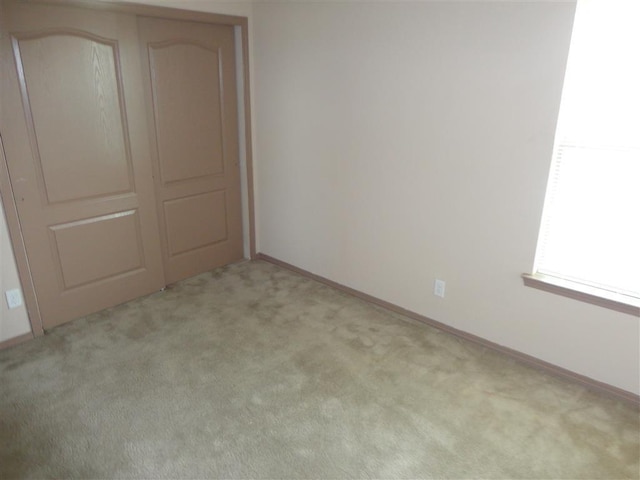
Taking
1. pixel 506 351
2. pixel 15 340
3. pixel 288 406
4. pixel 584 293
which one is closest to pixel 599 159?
pixel 584 293

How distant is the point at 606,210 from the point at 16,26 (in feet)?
10.8

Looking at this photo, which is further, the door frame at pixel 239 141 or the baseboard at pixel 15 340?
the baseboard at pixel 15 340

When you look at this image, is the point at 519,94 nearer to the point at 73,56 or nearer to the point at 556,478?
the point at 556,478

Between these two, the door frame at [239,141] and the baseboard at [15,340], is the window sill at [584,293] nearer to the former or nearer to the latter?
the door frame at [239,141]

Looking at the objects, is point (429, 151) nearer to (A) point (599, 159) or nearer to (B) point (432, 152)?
(B) point (432, 152)

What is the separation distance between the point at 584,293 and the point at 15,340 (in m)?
3.34

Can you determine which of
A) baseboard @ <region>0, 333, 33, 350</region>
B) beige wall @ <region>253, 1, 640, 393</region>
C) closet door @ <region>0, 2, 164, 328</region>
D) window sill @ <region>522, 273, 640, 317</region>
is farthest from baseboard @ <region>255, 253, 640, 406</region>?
baseboard @ <region>0, 333, 33, 350</region>

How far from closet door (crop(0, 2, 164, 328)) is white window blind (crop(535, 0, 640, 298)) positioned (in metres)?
2.63

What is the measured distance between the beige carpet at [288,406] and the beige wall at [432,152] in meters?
0.30

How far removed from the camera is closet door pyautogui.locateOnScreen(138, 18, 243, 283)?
313cm

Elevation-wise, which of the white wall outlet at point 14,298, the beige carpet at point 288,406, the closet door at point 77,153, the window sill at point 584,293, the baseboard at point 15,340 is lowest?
the beige carpet at point 288,406

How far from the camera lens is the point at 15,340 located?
2771 millimetres

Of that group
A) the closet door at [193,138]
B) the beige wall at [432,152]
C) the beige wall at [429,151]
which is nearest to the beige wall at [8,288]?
the beige wall at [429,151]

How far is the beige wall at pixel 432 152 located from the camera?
2309 millimetres
